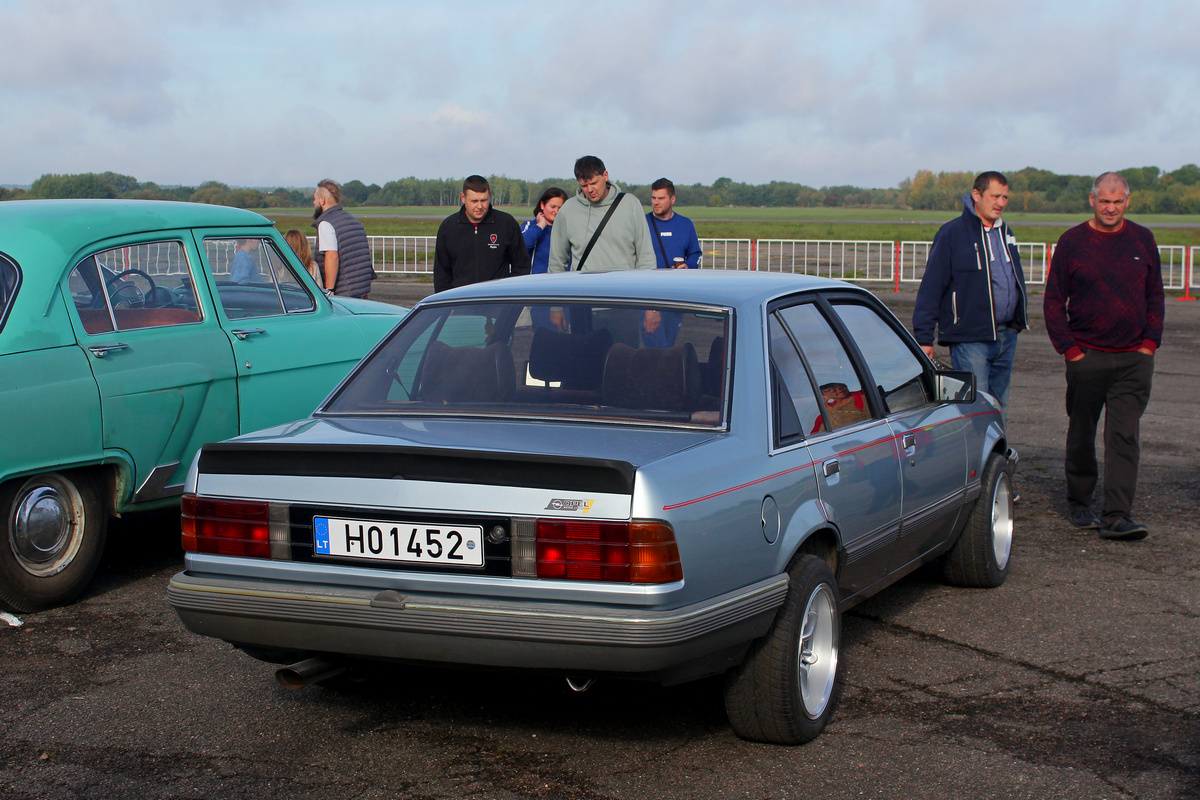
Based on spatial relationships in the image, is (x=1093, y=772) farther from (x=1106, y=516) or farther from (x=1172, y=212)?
(x=1172, y=212)

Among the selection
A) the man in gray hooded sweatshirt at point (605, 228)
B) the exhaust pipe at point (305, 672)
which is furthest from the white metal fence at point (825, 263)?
the exhaust pipe at point (305, 672)

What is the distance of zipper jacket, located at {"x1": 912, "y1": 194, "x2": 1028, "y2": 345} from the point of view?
24.6 feet

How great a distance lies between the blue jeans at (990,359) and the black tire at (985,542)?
1.56m

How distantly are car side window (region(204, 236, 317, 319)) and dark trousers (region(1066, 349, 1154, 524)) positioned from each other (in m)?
4.41

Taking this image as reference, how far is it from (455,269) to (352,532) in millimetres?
6042

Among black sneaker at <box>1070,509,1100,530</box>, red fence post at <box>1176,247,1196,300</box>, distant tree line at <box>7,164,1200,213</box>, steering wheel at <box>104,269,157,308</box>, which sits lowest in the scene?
black sneaker at <box>1070,509,1100,530</box>

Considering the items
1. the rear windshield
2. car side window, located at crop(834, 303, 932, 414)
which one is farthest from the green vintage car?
car side window, located at crop(834, 303, 932, 414)

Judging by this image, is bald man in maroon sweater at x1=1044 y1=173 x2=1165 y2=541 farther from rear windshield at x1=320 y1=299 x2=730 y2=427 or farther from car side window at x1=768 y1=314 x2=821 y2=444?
rear windshield at x1=320 y1=299 x2=730 y2=427

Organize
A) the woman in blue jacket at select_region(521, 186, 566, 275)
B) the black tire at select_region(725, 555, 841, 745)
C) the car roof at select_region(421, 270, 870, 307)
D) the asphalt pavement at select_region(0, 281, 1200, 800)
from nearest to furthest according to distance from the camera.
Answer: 1. the asphalt pavement at select_region(0, 281, 1200, 800)
2. the black tire at select_region(725, 555, 841, 745)
3. the car roof at select_region(421, 270, 870, 307)
4. the woman in blue jacket at select_region(521, 186, 566, 275)

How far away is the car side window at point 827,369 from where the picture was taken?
4.44m

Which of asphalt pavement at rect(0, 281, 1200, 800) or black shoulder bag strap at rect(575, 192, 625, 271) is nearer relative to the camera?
asphalt pavement at rect(0, 281, 1200, 800)

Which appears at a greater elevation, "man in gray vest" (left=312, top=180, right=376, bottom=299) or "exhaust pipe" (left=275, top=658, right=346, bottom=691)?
"man in gray vest" (left=312, top=180, right=376, bottom=299)

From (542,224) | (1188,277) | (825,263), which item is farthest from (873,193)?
(542,224)

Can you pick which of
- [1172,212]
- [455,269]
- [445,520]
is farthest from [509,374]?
[1172,212]
